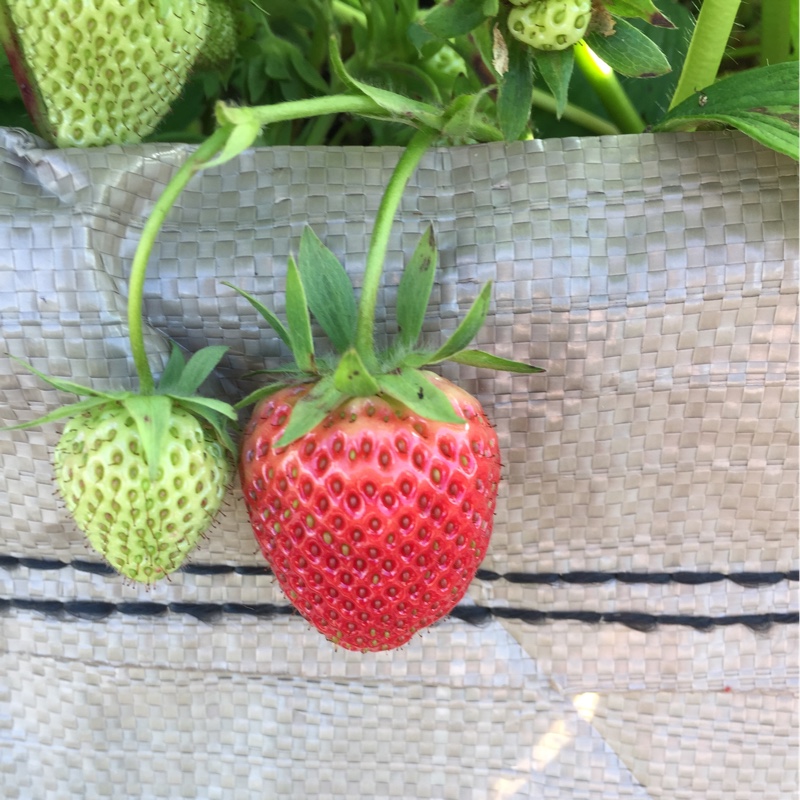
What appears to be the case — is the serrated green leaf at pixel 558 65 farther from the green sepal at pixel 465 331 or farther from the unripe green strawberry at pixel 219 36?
the unripe green strawberry at pixel 219 36

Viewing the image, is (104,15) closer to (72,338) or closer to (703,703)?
(72,338)

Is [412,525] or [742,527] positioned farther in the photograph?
[742,527]

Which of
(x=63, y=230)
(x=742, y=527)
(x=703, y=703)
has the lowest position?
(x=703, y=703)

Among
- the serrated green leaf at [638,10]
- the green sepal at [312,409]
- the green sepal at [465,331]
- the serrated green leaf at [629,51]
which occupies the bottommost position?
the green sepal at [312,409]

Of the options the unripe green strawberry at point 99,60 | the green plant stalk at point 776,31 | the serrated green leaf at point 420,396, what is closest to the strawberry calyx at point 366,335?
the serrated green leaf at point 420,396

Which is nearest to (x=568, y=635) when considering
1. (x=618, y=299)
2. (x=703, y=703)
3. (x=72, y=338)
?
(x=703, y=703)

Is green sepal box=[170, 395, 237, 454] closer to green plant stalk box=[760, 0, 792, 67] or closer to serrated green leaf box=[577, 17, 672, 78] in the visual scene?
serrated green leaf box=[577, 17, 672, 78]

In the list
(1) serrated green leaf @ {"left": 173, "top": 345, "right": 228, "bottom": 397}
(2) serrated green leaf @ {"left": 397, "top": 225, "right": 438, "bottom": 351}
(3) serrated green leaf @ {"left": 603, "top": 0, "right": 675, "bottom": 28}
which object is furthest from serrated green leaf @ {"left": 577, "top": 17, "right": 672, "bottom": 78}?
(1) serrated green leaf @ {"left": 173, "top": 345, "right": 228, "bottom": 397}
